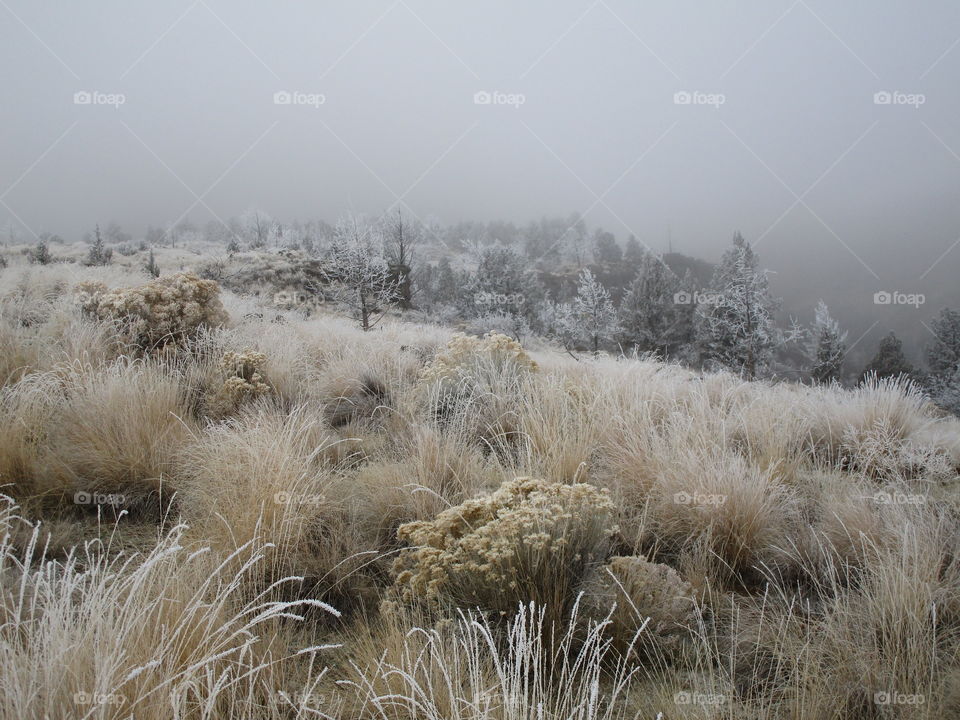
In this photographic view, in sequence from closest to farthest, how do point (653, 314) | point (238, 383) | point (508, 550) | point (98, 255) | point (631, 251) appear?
point (508, 550) → point (238, 383) → point (98, 255) → point (653, 314) → point (631, 251)

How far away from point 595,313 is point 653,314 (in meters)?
3.24

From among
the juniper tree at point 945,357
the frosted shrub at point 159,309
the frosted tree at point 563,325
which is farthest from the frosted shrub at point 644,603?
the juniper tree at point 945,357

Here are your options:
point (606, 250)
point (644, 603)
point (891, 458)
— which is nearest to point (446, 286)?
point (891, 458)

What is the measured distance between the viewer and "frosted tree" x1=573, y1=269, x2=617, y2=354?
31797 millimetres

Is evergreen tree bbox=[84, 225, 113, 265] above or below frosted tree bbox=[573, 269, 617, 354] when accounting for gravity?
above

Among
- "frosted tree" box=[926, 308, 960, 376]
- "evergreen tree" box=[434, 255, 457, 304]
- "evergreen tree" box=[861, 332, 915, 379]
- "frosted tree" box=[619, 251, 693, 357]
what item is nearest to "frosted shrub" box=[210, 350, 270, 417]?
"frosted tree" box=[619, 251, 693, 357]

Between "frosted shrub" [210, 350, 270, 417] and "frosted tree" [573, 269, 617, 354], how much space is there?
27.5m

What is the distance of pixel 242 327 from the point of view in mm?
7664

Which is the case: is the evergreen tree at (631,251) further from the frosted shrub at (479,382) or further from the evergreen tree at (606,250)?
the frosted shrub at (479,382)

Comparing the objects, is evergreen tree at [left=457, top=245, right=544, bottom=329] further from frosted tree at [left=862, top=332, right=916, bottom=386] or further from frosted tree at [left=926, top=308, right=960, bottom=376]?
frosted tree at [left=926, top=308, right=960, bottom=376]

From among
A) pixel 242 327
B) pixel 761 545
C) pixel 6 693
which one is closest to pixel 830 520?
pixel 761 545

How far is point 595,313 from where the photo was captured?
104ft

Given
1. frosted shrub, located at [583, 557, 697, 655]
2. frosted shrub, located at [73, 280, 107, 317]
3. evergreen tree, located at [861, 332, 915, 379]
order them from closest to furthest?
frosted shrub, located at [583, 557, 697, 655]
frosted shrub, located at [73, 280, 107, 317]
evergreen tree, located at [861, 332, 915, 379]

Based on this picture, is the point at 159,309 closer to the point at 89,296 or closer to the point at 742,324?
Result: the point at 89,296
